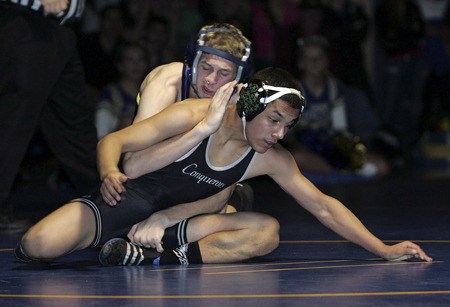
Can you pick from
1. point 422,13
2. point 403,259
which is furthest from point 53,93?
point 422,13

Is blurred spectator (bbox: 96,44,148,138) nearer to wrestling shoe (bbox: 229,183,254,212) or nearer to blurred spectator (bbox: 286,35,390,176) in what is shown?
blurred spectator (bbox: 286,35,390,176)

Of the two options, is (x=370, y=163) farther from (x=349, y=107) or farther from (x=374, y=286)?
(x=374, y=286)

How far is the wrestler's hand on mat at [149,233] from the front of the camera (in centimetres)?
519

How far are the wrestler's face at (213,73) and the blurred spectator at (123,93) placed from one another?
385 centimetres

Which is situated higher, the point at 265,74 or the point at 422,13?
the point at 422,13

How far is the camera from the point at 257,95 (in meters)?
4.95

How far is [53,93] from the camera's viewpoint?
6707 millimetres

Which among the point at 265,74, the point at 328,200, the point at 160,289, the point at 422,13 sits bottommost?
the point at 160,289

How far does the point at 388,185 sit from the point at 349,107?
1.66m

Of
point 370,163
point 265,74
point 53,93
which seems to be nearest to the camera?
point 265,74

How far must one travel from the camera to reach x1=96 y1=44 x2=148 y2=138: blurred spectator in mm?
9312

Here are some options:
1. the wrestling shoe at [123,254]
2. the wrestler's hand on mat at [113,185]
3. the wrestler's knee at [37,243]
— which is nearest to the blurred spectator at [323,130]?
the wrestling shoe at [123,254]

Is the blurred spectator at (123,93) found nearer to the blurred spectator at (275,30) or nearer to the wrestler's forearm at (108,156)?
the blurred spectator at (275,30)

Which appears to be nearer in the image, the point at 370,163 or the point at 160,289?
the point at 160,289
